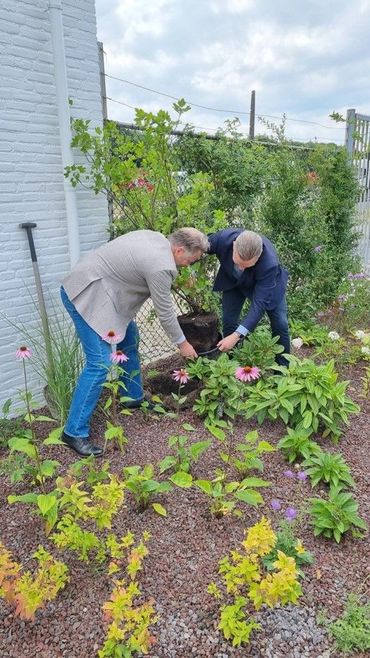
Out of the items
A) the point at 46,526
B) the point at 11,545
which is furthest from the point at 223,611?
the point at 11,545

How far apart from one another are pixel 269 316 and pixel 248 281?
Answer: 355 mm

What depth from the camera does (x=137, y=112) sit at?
3.18 meters

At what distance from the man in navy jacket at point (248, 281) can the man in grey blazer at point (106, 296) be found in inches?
14.1

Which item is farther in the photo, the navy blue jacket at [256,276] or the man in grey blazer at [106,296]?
the navy blue jacket at [256,276]

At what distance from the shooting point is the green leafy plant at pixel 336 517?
6.57ft

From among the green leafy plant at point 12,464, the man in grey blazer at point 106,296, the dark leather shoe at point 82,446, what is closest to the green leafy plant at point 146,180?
the man in grey blazer at point 106,296

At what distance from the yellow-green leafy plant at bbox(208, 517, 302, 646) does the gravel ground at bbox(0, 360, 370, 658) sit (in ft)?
0.18

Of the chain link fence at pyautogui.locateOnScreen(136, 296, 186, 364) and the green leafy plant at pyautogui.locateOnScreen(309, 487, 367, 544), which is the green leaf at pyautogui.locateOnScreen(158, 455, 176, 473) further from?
the chain link fence at pyautogui.locateOnScreen(136, 296, 186, 364)

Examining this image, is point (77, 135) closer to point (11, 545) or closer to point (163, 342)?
point (163, 342)

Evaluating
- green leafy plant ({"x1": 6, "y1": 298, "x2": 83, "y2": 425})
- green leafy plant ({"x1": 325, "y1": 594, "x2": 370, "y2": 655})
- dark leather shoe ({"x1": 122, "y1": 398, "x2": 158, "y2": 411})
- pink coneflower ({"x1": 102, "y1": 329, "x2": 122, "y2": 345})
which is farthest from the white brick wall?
green leafy plant ({"x1": 325, "y1": 594, "x2": 370, "y2": 655})

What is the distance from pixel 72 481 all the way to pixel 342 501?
1161 mm

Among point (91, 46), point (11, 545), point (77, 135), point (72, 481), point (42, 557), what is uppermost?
point (91, 46)

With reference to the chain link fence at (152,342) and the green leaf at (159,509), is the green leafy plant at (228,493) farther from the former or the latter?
the chain link fence at (152,342)

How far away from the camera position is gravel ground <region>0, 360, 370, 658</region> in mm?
1598
